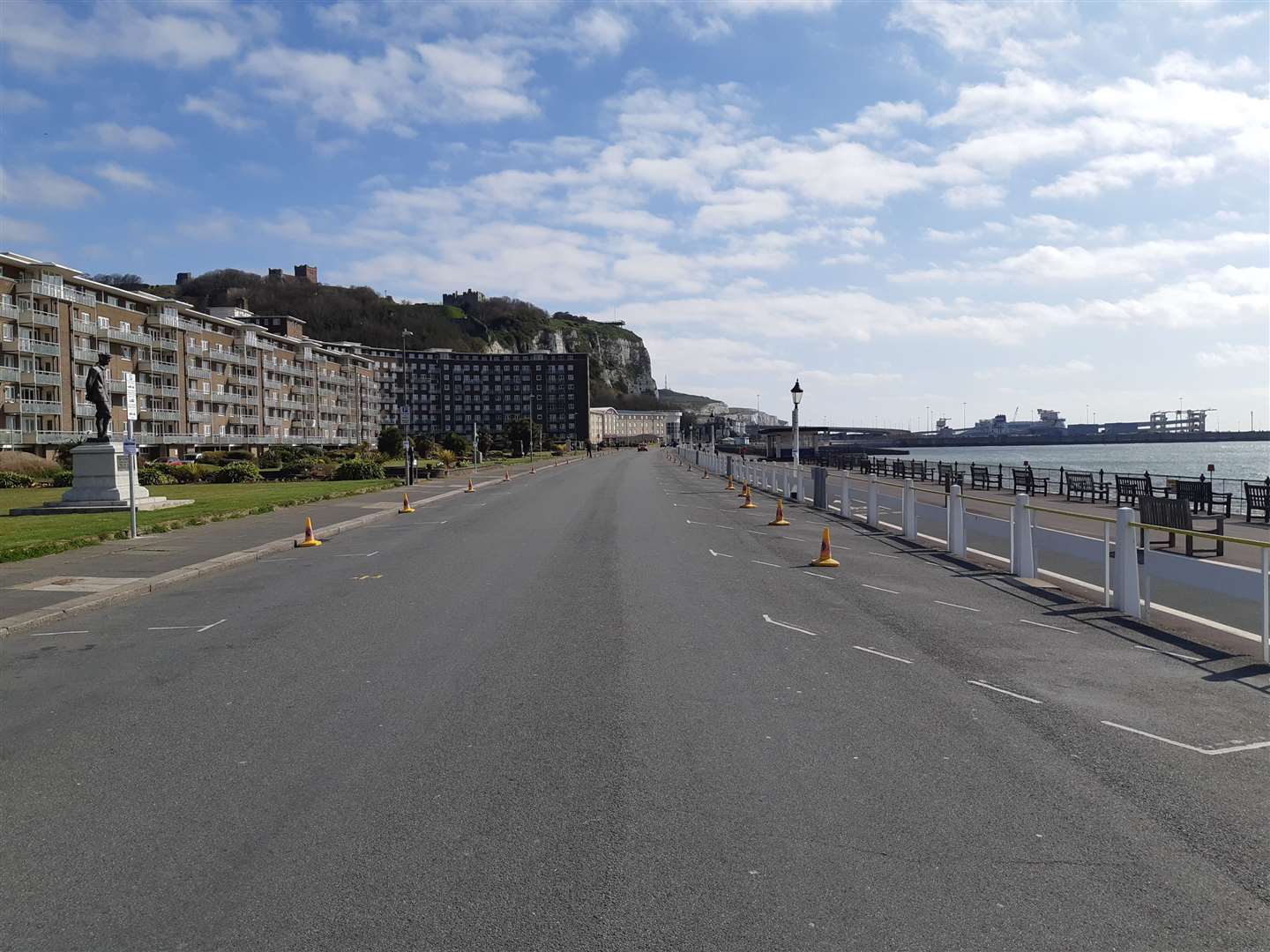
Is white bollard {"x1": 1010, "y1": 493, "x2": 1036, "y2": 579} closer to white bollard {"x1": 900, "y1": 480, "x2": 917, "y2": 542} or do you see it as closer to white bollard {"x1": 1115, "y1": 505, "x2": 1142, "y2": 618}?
white bollard {"x1": 1115, "y1": 505, "x2": 1142, "y2": 618}

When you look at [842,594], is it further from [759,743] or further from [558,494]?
[558,494]

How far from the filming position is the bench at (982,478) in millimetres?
41531

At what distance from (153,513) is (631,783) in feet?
82.5

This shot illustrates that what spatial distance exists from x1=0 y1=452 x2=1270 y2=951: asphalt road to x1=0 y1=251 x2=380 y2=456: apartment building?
53196 mm

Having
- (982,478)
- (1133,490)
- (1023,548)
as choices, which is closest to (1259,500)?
(1133,490)

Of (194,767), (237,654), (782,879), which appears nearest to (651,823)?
(782,879)

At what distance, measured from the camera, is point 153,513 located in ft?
87.7

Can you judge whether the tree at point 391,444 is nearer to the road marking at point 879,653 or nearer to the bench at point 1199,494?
the bench at point 1199,494

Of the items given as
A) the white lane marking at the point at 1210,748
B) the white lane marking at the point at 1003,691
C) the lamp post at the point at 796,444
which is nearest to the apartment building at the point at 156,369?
the lamp post at the point at 796,444

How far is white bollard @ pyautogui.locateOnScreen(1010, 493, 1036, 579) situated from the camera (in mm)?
13859

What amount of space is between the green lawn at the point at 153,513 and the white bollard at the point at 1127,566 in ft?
56.2

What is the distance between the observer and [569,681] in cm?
793

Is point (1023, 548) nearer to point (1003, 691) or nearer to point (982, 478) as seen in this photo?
point (1003, 691)

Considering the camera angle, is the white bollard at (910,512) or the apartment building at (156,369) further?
the apartment building at (156,369)
